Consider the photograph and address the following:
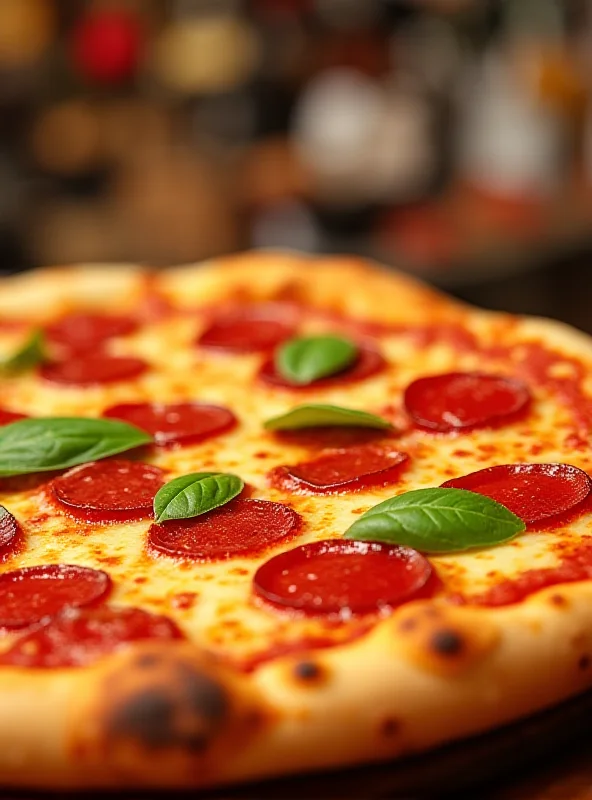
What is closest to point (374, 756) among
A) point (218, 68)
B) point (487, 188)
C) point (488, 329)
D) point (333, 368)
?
point (333, 368)

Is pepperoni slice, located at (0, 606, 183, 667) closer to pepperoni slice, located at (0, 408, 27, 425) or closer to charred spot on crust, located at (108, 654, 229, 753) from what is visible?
charred spot on crust, located at (108, 654, 229, 753)

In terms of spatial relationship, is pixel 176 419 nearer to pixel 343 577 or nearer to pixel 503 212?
pixel 343 577

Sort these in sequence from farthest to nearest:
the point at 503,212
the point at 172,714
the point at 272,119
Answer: the point at 272,119
the point at 503,212
the point at 172,714

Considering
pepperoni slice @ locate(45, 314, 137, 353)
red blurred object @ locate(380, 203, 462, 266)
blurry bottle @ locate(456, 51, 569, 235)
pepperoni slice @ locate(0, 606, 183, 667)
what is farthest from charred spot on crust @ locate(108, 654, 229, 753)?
blurry bottle @ locate(456, 51, 569, 235)

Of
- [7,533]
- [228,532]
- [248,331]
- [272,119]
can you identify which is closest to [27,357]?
[248,331]

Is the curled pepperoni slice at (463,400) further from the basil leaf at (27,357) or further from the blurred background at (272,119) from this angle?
the blurred background at (272,119)

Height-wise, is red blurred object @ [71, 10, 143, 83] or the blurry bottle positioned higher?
red blurred object @ [71, 10, 143, 83]
